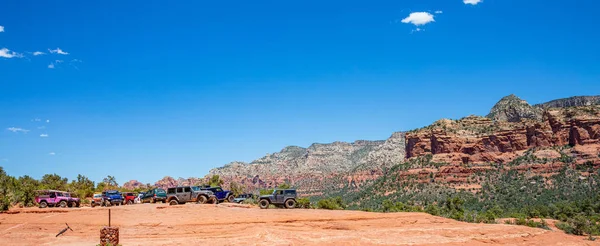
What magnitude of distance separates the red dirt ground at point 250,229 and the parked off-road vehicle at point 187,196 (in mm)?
4768

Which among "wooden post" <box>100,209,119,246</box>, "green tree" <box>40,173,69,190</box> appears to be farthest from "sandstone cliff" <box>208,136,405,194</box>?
"wooden post" <box>100,209,119,246</box>

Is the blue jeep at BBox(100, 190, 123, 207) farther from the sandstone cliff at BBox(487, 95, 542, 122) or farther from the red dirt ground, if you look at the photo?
the sandstone cliff at BBox(487, 95, 542, 122)

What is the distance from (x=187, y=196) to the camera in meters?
36.0

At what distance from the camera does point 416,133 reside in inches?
4545

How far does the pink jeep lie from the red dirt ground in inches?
207

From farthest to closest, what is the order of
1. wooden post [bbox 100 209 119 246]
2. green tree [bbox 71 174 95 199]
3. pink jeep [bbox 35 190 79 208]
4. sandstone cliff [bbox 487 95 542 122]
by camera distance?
sandstone cliff [bbox 487 95 542 122] < green tree [bbox 71 174 95 199] < pink jeep [bbox 35 190 79 208] < wooden post [bbox 100 209 119 246]

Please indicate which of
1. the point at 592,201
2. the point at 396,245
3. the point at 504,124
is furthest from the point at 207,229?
the point at 504,124

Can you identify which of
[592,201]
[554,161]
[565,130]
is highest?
[565,130]

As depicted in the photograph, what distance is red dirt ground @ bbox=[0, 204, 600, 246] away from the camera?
72.7ft

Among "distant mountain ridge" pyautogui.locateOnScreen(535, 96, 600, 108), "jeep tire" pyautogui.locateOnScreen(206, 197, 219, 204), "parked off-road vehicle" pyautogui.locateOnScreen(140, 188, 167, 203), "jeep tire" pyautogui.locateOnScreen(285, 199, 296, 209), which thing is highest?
"distant mountain ridge" pyautogui.locateOnScreen(535, 96, 600, 108)

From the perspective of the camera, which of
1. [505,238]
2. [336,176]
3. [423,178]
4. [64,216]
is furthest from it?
[336,176]

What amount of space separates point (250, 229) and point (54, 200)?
22547 millimetres

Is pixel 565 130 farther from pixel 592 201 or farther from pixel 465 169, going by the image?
pixel 592 201

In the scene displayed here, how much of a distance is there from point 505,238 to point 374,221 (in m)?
8.08
